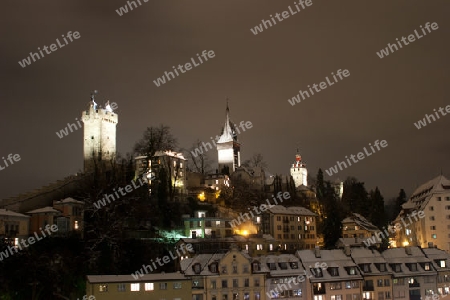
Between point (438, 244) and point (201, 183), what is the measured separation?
45.1 meters

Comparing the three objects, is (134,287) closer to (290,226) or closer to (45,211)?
(45,211)

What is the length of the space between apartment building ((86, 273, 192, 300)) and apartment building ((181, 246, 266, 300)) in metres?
1.41

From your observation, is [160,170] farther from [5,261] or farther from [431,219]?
[431,219]

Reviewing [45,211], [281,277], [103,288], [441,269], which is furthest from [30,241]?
[441,269]

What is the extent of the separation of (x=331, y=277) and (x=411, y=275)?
11424mm

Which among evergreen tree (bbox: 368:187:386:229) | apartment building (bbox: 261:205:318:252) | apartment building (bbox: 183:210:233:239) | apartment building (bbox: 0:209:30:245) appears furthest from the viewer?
evergreen tree (bbox: 368:187:386:229)

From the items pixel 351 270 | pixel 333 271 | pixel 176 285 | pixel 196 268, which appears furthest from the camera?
pixel 351 270

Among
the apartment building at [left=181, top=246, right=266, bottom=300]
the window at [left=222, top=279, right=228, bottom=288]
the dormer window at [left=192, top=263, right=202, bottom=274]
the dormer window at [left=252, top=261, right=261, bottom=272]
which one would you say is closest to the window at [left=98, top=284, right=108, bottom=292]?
the apartment building at [left=181, top=246, right=266, bottom=300]

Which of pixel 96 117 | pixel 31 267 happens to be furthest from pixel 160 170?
pixel 31 267

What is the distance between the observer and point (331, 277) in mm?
67438

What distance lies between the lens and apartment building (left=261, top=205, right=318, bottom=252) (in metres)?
92.6

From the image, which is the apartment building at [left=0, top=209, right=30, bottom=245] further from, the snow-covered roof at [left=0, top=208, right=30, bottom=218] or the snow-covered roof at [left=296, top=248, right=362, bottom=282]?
the snow-covered roof at [left=296, top=248, right=362, bottom=282]

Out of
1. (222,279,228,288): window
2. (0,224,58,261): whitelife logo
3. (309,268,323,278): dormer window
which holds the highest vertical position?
(0,224,58,261): whitelife logo

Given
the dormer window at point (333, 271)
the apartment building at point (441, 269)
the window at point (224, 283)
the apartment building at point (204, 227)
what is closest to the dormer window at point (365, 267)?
the dormer window at point (333, 271)
